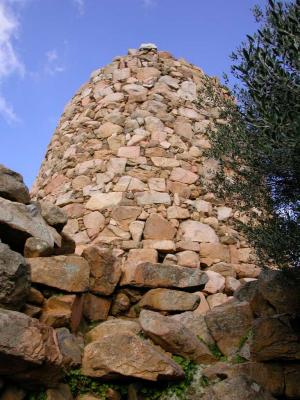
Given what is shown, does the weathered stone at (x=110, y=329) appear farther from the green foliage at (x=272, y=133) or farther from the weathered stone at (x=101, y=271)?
the green foliage at (x=272, y=133)

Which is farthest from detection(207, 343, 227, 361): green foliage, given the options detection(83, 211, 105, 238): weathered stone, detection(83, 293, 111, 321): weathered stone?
detection(83, 211, 105, 238): weathered stone

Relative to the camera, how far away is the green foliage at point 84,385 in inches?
149

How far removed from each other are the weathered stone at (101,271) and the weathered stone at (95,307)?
0.07 m

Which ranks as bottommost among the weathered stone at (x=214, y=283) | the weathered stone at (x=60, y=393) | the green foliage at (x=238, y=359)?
the weathered stone at (x=60, y=393)

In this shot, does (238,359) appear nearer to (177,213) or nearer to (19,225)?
(19,225)

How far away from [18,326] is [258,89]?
2.73 m

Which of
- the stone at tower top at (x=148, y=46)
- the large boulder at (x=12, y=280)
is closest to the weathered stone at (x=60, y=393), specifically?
the large boulder at (x=12, y=280)

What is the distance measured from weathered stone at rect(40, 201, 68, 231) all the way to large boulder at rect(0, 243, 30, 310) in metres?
1.28

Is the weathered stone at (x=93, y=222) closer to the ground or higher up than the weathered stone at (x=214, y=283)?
higher up

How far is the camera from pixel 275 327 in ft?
13.4

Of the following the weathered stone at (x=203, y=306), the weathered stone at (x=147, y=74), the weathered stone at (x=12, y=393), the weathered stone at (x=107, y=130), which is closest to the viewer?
the weathered stone at (x=12, y=393)

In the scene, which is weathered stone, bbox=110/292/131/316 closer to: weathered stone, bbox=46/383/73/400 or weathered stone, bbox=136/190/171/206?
weathered stone, bbox=46/383/73/400

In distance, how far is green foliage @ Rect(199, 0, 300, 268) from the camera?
3.77m

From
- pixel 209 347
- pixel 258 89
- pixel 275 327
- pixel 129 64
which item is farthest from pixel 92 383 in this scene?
pixel 129 64
